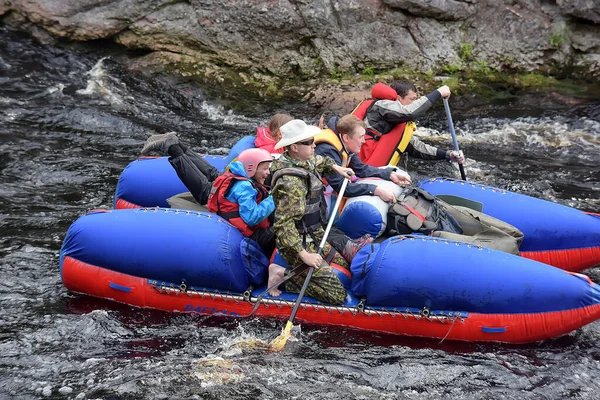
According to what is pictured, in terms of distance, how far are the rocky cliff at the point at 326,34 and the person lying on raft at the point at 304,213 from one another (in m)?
6.18

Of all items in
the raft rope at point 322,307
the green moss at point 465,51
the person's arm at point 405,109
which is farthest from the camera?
the green moss at point 465,51

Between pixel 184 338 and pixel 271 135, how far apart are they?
188 cm

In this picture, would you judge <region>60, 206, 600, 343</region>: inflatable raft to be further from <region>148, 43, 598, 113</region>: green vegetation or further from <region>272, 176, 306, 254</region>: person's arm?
<region>148, 43, 598, 113</region>: green vegetation

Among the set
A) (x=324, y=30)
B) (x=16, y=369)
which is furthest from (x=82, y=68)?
(x=16, y=369)

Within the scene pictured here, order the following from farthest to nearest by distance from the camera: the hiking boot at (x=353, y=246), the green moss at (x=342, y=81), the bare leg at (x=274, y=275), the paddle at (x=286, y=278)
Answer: the green moss at (x=342, y=81)
the hiking boot at (x=353, y=246)
the bare leg at (x=274, y=275)
the paddle at (x=286, y=278)

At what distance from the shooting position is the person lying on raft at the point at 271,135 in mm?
5707

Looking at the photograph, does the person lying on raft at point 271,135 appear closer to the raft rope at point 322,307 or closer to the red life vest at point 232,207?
the red life vest at point 232,207

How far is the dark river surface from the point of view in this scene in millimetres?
4414

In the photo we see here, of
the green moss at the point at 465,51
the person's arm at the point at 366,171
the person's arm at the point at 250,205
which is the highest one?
the green moss at the point at 465,51

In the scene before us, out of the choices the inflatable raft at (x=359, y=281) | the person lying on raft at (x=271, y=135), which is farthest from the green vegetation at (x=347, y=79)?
the inflatable raft at (x=359, y=281)

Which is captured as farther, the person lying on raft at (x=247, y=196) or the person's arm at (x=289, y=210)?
the person lying on raft at (x=247, y=196)

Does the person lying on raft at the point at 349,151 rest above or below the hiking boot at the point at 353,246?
above

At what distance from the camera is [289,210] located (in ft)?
15.4

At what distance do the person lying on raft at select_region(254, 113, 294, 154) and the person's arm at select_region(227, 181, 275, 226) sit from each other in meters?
0.76
